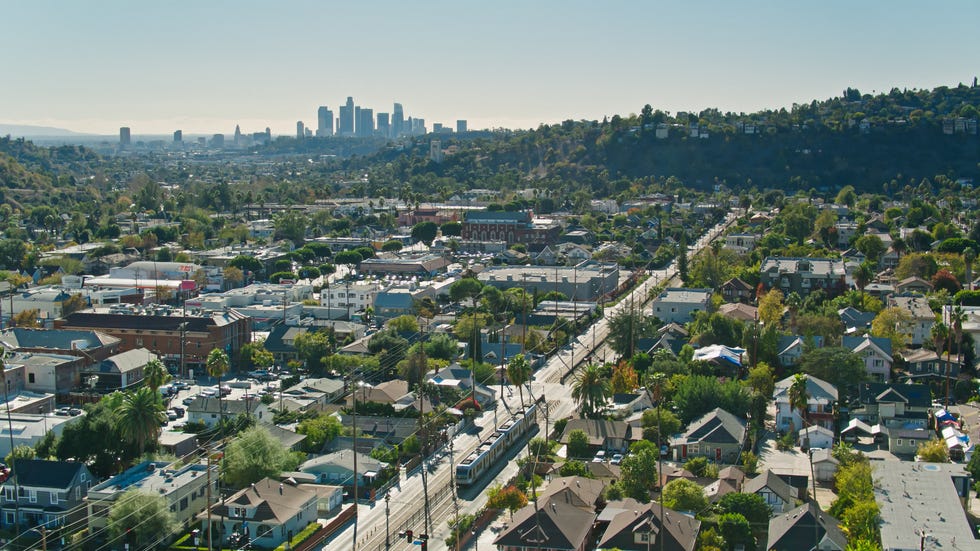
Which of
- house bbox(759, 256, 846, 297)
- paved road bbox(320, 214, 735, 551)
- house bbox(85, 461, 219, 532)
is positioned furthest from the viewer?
house bbox(759, 256, 846, 297)

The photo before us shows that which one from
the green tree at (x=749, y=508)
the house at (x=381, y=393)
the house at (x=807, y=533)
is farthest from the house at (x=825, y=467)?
the house at (x=381, y=393)

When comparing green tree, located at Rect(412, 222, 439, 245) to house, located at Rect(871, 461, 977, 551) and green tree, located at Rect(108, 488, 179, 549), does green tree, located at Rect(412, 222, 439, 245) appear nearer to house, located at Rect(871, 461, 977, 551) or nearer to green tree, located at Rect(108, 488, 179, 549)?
house, located at Rect(871, 461, 977, 551)

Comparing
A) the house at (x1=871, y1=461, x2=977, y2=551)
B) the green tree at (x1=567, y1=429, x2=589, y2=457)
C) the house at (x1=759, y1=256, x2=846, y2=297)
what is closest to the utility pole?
the green tree at (x1=567, y1=429, x2=589, y2=457)

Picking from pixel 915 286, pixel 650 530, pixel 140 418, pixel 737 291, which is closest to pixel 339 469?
pixel 140 418

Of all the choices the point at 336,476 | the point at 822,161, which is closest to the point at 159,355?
the point at 336,476

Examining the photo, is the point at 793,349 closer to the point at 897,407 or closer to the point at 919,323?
the point at 897,407

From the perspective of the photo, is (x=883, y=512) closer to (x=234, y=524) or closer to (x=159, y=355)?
(x=234, y=524)

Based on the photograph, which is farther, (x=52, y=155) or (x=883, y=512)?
(x=52, y=155)
